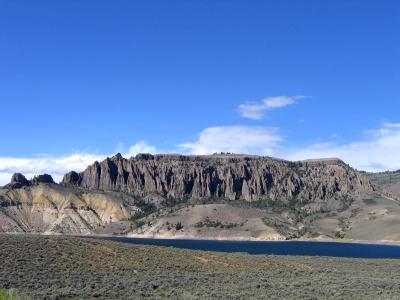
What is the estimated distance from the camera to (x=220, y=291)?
41.4m

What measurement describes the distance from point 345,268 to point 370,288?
1977 centimetres

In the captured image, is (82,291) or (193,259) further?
(193,259)

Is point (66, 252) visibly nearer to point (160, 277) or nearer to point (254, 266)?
point (160, 277)

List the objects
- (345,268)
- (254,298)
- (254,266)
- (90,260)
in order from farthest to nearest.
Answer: (345,268), (254,266), (90,260), (254,298)

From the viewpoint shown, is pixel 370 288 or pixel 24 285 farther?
pixel 370 288

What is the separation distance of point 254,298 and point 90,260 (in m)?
19.8

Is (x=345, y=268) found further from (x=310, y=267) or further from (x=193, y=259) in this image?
(x=193, y=259)

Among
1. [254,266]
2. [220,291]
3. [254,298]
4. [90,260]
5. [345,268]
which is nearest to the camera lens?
[254,298]

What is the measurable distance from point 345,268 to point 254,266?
12.2 metres

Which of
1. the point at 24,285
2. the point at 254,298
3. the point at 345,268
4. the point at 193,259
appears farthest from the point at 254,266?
the point at 24,285

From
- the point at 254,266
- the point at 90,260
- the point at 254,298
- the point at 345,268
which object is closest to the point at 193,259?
the point at 254,266

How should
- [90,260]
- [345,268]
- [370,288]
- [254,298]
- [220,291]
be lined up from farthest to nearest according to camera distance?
[345,268]
[90,260]
[370,288]
[220,291]
[254,298]

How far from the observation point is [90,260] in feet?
175

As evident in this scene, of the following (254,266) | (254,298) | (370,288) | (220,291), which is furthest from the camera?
(254,266)
